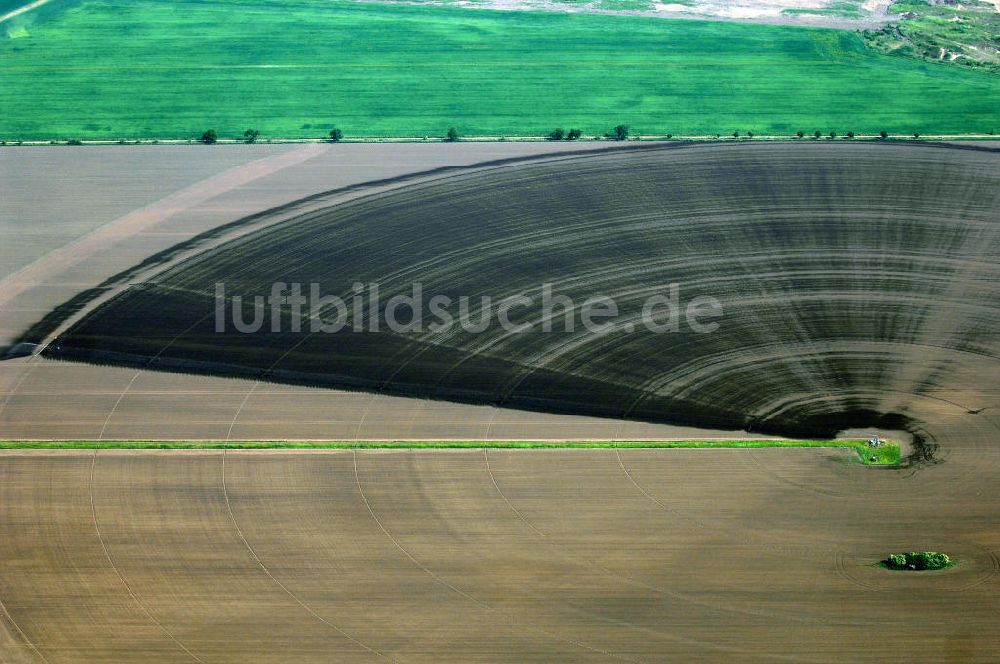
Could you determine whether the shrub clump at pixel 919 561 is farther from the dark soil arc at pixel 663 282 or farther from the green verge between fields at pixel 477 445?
the dark soil arc at pixel 663 282

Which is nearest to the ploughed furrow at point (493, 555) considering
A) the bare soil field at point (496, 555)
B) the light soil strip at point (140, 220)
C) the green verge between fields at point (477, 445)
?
the bare soil field at point (496, 555)

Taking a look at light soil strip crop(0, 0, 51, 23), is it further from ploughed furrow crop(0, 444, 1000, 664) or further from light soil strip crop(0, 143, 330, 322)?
ploughed furrow crop(0, 444, 1000, 664)

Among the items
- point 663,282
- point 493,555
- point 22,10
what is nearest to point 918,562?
point 493,555

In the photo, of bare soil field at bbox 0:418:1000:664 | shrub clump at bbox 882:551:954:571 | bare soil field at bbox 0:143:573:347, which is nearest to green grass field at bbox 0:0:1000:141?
bare soil field at bbox 0:143:573:347

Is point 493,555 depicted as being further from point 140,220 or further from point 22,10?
point 22,10

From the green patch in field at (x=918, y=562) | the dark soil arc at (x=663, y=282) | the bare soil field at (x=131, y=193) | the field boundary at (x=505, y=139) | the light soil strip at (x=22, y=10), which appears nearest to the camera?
the green patch in field at (x=918, y=562)

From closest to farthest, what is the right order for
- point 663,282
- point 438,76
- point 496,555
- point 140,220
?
point 496,555
point 663,282
point 140,220
point 438,76
